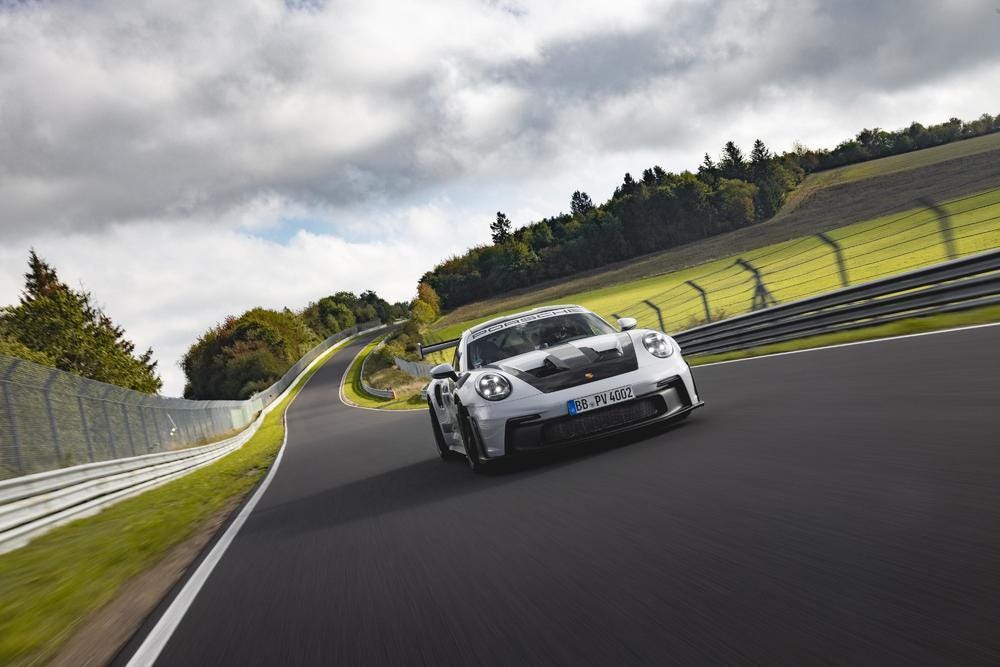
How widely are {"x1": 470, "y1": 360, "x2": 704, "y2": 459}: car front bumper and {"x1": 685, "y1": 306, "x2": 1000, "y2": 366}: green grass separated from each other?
223 inches

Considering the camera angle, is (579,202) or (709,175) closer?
(709,175)

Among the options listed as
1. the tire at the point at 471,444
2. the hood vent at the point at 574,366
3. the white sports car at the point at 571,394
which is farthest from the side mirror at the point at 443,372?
the hood vent at the point at 574,366

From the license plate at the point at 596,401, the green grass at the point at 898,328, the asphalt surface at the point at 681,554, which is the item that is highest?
the license plate at the point at 596,401

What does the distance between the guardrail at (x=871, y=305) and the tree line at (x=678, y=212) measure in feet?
202

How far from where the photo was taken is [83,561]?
740cm

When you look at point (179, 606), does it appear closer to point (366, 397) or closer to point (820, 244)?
point (820, 244)

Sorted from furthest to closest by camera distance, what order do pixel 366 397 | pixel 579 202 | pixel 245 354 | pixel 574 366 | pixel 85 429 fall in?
pixel 579 202
pixel 245 354
pixel 366 397
pixel 85 429
pixel 574 366

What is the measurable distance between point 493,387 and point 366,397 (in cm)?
4129

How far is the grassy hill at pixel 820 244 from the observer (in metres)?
14.8

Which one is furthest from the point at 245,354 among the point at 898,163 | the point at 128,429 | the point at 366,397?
the point at 128,429

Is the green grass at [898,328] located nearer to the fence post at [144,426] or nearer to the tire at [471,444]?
the tire at [471,444]

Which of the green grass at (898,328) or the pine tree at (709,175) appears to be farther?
the pine tree at (709,175)

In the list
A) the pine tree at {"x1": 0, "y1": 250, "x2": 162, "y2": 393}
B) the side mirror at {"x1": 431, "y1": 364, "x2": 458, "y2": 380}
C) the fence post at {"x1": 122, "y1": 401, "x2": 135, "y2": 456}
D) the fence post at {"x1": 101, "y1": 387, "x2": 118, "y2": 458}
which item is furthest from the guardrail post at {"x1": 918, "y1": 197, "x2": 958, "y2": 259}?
the pine tree at {"x1": 0, "y1": 250, "x2": 162, "y2": 393}

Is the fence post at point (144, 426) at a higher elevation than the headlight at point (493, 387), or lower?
higher
